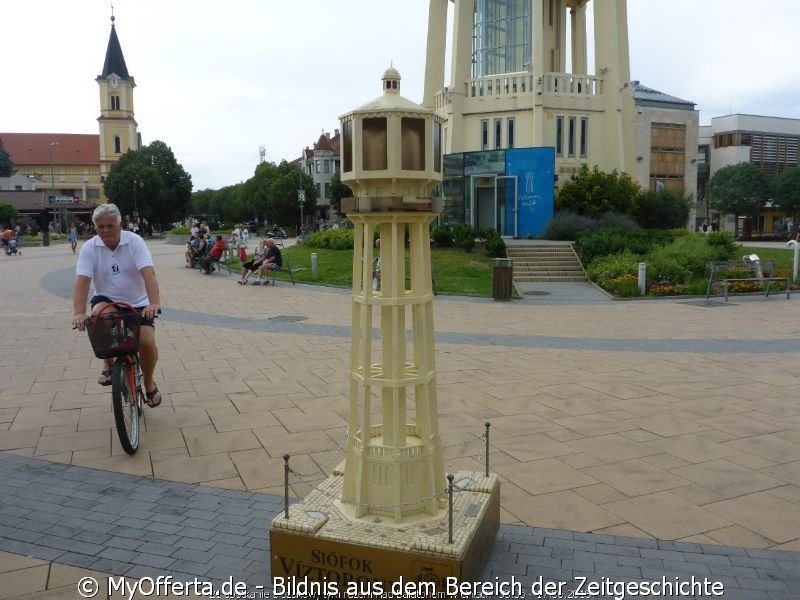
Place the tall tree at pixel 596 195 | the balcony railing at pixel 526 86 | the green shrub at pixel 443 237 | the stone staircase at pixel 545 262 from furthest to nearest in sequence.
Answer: the balcony railing at pixel 526 86, the tall tree at pixel 596 195, the green shrub at pixel 443 237, the stone staircase at pixel 545 262

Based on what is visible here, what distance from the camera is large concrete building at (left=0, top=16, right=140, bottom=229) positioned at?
94.1 meters

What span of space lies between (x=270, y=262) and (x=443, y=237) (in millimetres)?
6654

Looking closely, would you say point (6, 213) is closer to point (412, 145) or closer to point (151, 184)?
point (151, 184)

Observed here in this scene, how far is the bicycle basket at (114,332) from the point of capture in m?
5.00

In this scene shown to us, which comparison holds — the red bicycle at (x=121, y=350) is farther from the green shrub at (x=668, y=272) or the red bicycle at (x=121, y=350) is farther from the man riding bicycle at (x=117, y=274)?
the green shrub at (x=668, y=272)

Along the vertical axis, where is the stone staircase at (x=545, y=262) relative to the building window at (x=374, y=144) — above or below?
below

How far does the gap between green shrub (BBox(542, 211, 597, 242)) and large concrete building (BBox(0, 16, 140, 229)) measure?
66.0 metres

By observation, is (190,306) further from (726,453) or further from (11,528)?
(726,453)

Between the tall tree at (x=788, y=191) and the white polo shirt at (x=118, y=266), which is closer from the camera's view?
the white polo shirt at (x=118, y=266)

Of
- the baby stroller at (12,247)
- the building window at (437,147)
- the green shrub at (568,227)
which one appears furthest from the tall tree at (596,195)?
the baby stroller at (12,247)

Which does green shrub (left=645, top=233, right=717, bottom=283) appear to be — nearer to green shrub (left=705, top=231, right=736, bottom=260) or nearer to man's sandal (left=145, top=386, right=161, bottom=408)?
green shrub (left=705, top=231, right=736, bottom=260)

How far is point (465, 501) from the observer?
3488 mm

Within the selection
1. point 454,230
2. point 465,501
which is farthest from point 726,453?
point 454,230

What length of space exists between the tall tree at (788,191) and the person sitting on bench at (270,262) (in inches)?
2016
